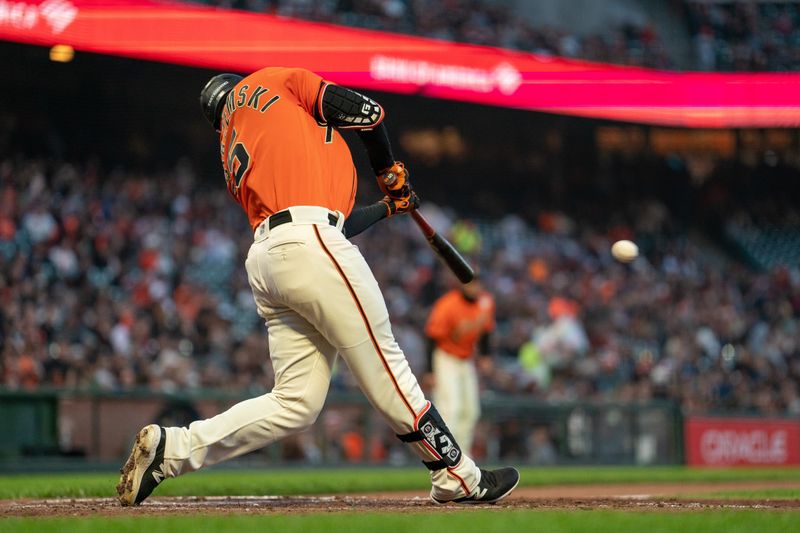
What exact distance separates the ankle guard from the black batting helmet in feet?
5.12

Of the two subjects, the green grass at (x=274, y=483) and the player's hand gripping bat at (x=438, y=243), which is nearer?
the player's hand gripping bat at (x=438, y=243)

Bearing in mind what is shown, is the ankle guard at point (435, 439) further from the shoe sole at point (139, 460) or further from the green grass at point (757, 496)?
the green grass at point (757, 496)

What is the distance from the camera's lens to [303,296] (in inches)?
182

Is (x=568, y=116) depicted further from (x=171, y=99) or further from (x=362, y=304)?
(x=362, y=304)

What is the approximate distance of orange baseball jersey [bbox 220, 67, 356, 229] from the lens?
4715mm

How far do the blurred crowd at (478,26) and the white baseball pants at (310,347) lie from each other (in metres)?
12.2

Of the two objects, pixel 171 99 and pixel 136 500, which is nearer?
pixel 136 500

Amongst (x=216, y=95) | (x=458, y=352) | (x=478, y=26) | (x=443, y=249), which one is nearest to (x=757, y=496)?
(x=443, y=249)

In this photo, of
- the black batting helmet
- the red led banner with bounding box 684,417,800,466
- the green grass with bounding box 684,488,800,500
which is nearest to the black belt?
the black batting helmet

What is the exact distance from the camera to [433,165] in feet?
70.7

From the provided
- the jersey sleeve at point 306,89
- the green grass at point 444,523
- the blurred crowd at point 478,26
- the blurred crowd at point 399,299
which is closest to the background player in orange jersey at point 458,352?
the blurred crowd at point 399,299

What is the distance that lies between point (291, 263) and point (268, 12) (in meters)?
12.6

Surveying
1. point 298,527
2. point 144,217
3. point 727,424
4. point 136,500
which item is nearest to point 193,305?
point 144,217

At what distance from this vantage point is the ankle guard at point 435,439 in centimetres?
475
